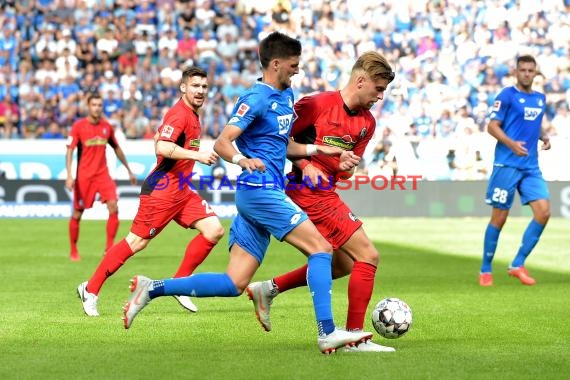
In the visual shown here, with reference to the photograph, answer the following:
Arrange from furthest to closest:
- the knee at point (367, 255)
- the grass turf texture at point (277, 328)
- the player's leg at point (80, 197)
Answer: the player's leg at point (80, 197) < the knee at point (367, 255) < the grass turf texture at point (277, 328)

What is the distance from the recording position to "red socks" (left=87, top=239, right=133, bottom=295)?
1023cm

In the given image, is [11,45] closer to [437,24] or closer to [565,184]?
[437,24]

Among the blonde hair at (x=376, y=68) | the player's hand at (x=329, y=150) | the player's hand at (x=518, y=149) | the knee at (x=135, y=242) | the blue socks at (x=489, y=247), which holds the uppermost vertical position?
the blonde hair at (x=376, y=68)

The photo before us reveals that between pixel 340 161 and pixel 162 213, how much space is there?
127 inches

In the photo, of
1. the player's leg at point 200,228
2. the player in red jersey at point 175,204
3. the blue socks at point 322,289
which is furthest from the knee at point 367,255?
the player's leg at point 200,228

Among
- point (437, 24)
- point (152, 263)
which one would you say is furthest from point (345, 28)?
point (152, 263)

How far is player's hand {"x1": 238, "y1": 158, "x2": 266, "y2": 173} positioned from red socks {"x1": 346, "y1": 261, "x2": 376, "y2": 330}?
1203 mm

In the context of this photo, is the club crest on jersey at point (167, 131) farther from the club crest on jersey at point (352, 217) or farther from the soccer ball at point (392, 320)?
the soccer ball at point (392, 320)

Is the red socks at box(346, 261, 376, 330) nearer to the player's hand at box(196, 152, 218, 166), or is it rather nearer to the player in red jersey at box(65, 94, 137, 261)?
the player's hand at box(196, 152, 218, 166)

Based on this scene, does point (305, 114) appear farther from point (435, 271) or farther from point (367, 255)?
point (435, 271)

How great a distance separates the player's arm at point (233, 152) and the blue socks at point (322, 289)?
0.75 m

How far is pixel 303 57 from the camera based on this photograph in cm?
2883

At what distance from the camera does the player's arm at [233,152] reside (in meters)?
7.32

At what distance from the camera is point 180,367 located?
718 cm
